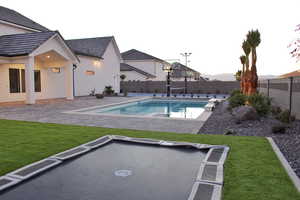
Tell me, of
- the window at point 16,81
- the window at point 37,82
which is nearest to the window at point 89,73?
the window at point 37,82

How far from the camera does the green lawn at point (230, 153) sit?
2.85 m

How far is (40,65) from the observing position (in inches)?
655

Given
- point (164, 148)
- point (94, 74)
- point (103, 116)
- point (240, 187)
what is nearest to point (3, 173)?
point (164, 148)

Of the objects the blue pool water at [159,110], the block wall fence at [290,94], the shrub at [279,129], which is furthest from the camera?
the blue pool water at [159,110]

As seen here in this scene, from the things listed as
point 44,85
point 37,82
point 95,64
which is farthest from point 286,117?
point 95,64

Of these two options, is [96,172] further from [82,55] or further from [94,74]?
[94,74]

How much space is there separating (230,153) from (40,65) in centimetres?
1648

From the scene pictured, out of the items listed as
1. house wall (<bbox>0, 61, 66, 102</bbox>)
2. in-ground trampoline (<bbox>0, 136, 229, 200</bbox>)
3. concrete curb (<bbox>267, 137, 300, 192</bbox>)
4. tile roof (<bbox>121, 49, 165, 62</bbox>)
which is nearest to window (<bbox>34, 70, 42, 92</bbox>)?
house wall (<bbox>0, 61, 66, 102</bbox>)

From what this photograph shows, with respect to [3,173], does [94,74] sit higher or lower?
higher

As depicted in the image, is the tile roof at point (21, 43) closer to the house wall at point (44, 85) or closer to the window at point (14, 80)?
the house wall at point (44, 85)

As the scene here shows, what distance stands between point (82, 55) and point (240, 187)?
20.0m

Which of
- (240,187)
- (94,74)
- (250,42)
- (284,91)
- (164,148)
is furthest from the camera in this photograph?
(94,74)

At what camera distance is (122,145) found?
5203 mm

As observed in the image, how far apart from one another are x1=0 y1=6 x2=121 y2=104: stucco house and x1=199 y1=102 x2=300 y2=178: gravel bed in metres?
11.3
